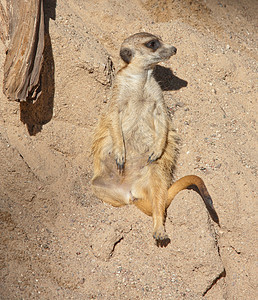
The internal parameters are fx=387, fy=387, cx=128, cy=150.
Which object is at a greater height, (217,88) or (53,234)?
(217,88)

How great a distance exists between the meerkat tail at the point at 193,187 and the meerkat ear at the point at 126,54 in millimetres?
901

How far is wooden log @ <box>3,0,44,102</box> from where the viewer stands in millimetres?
2205

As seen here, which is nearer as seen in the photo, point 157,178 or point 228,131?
point 157,178

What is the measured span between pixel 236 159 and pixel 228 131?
0.26 metres

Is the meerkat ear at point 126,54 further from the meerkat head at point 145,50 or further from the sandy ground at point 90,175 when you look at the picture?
the sandy ground at point 90,175

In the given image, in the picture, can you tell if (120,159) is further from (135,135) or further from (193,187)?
(193,187)

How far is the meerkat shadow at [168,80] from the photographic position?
2.99 metres

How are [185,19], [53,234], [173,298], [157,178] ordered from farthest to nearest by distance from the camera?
[185,19], [157,178], [53,234], [173,298]

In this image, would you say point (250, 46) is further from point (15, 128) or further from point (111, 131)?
point (15, 128)

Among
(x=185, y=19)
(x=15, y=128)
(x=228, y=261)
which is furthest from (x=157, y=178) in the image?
(x=185, y=19)

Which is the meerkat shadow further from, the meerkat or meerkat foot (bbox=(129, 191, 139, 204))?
meerkat foot (bbox=(129, 191, 139, 204))

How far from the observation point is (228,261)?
231 centimetres

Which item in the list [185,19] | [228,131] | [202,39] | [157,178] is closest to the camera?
[157,178]

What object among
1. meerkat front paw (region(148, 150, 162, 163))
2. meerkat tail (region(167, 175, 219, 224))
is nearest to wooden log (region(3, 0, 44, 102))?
meerkat front paw (region(148, 150, 162, 163))
